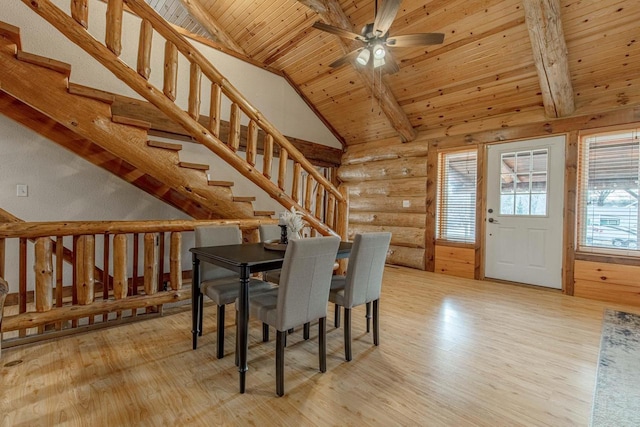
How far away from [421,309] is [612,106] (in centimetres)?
339

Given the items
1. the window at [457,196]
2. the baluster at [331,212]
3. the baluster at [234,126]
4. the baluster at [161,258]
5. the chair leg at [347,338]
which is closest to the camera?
the chair leg at [347,338]

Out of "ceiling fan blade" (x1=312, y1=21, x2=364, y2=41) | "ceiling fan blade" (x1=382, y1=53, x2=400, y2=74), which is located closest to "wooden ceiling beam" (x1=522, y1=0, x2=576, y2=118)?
"ceiling fan blade" (x1=382, y1=53, x2=400, y2=74)

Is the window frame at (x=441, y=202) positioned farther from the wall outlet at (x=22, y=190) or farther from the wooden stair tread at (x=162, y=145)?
the wall outlet at (x=22, y=190)

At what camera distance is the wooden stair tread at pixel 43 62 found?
7.77ft

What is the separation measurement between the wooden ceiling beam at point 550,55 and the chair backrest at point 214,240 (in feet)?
12.3

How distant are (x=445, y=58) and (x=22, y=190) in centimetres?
548

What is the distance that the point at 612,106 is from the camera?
3.81 m

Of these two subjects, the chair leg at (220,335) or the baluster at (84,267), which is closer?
the chair leg at (220,335)

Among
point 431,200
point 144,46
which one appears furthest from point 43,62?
point 431,200

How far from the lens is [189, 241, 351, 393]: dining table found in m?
1.88

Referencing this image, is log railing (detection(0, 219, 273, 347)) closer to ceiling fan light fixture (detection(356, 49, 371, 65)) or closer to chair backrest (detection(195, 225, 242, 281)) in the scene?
chair backrest (detection(195, 225, 242, 281))

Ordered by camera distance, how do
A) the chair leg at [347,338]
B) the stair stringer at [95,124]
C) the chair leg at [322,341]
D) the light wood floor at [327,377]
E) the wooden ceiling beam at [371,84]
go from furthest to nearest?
the wooden ceiling beam at [371,84] → the stair stringer at [95,124] → the chair leg at [347,338] → the chair leg at [322,341] → the light wood floor at [327,377]

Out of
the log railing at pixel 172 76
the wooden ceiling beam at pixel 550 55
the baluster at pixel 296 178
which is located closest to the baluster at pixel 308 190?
the log railing at pixel 172 76

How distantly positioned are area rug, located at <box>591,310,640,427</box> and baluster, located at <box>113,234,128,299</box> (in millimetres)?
3472
